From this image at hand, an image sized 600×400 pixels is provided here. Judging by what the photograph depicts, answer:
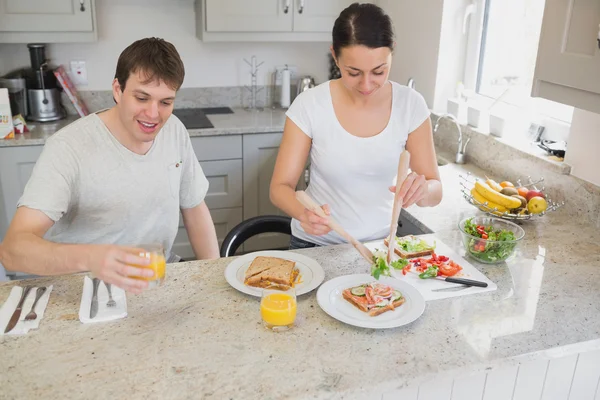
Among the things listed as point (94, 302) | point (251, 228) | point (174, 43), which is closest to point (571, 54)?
point (251, 228)

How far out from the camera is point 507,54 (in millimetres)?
2799

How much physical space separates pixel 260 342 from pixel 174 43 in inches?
107

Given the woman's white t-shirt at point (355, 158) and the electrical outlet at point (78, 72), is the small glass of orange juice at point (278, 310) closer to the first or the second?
the woman's white t-shirt at point (355, 158)

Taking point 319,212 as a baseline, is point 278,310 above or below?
below

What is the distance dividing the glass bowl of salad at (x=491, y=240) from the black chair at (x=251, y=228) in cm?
70

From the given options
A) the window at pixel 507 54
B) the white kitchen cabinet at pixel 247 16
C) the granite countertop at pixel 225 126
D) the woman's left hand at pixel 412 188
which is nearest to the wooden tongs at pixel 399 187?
the woman's left hand at pixel 412 188

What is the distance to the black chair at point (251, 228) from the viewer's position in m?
2.05

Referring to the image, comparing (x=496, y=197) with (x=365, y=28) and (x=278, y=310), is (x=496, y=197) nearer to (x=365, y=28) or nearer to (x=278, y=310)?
(x=365, y=28)

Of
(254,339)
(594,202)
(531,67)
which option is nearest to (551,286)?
(594,202)

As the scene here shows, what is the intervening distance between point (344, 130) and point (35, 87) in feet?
7.23

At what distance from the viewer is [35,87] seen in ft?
10.5

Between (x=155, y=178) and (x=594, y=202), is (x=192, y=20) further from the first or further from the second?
(x=594, y=202)

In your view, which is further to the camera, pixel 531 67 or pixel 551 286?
pixel 531 67

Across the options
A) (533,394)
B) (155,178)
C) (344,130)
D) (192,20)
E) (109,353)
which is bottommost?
(533,394)
